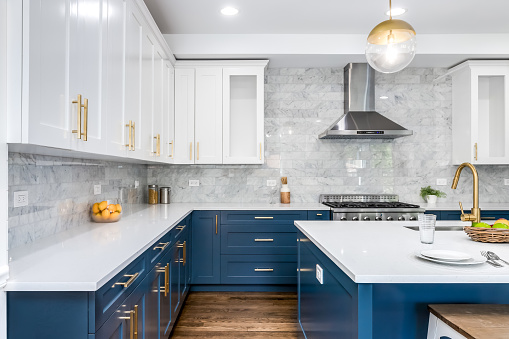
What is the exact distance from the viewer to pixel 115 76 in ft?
7.02

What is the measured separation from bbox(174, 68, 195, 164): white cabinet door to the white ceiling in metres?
0.48

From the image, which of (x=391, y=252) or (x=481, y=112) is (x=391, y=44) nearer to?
(x=391, y=252)

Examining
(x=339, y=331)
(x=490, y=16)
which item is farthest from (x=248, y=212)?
(x=490, y=16)

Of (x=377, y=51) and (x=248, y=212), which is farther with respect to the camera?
(x=248, y=212)

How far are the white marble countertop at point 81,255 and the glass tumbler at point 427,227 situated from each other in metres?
1.39

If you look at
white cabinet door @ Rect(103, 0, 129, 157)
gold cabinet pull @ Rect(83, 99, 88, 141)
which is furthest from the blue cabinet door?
gold cabinet pull @ Rect(83, 99, 88, 141)

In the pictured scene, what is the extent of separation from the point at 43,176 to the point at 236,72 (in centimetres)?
243

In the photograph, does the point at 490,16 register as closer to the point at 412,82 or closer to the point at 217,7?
the point at 412,82

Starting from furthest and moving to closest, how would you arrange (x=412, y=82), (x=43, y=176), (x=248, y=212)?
(x=412, y=82)
(x=248, y=212)
(x=43, y=176)

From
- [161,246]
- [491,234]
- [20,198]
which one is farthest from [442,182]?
[20,198]

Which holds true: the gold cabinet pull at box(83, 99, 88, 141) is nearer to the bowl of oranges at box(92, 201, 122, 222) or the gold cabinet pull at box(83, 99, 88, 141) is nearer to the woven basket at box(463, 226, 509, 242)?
the bowl of oranges at box(92, 201, 122, 222)

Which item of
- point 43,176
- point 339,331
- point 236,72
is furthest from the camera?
point 236,72

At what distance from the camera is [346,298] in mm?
1482

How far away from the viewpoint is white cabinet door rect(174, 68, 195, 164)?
3.91m
